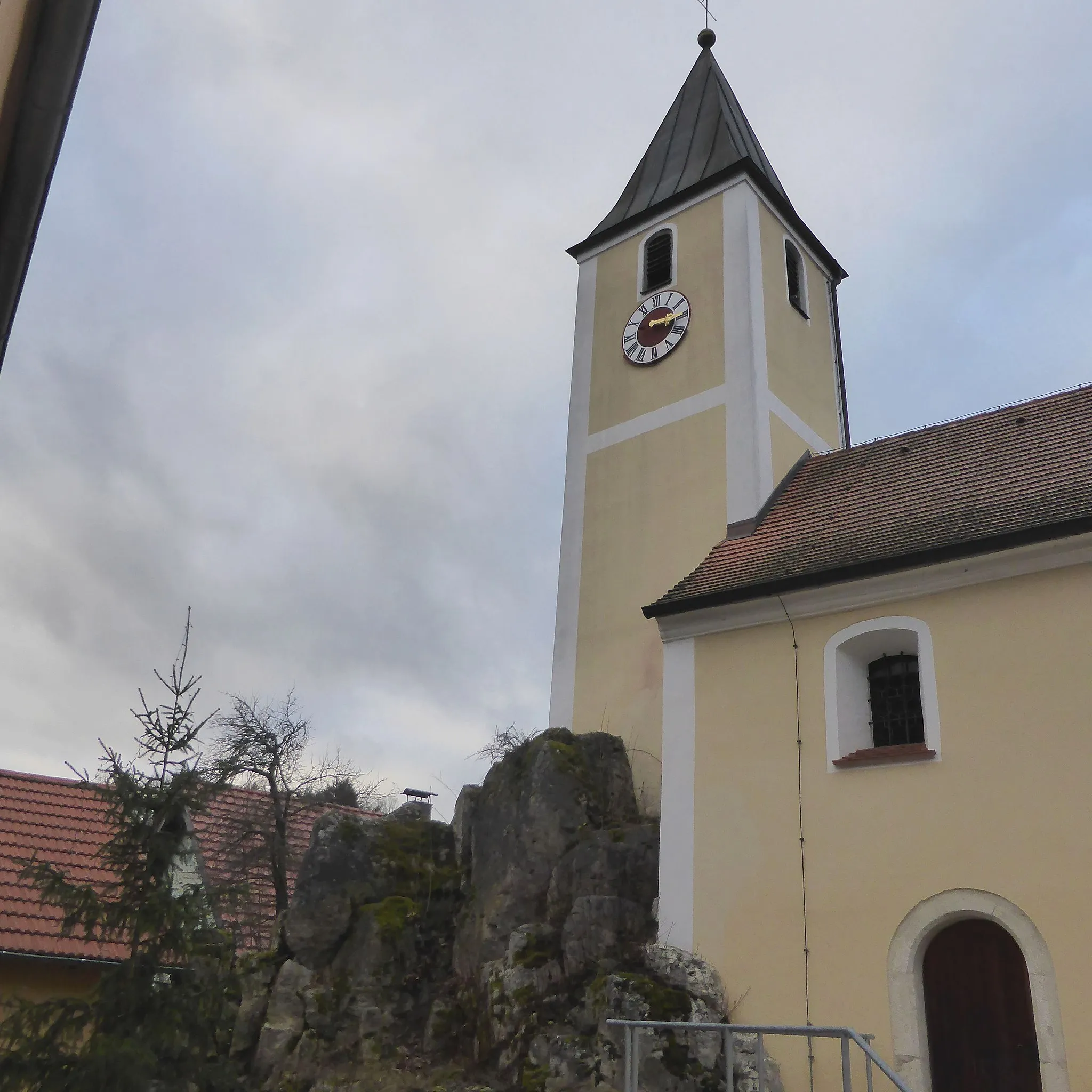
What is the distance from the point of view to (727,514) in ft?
49.6

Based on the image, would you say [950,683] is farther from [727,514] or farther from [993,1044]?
[727,514]

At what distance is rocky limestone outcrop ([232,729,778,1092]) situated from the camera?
10125mm

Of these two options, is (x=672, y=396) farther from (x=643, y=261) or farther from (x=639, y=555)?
(x=643, y=261)

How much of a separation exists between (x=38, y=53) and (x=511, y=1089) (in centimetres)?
909

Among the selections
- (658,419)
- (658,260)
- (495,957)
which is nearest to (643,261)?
(658,260)

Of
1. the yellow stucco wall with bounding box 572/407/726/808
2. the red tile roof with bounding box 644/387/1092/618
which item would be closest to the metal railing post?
the red tile roof with bounding box 644/387/1092/618

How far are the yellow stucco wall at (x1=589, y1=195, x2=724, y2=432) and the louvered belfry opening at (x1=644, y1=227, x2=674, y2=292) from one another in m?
0.18

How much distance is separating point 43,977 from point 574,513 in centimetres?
967

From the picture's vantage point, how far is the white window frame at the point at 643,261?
18.2m

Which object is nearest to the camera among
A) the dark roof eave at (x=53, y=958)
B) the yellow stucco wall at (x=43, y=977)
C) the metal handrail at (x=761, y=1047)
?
the metal handrail at (x=761, y=1047)

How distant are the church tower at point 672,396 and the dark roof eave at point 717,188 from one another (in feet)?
0.09

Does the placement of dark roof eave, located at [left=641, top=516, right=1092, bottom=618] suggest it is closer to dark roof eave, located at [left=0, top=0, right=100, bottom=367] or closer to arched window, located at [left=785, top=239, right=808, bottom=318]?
arched window, located at [left=785, top=239, right=808, bottom=318]

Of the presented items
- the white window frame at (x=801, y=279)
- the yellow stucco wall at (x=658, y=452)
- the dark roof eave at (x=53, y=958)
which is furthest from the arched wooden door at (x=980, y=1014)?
the white window frame at (x=801, y=279)

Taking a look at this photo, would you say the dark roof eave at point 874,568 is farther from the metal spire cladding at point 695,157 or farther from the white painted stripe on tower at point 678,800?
the metal spire cladding at point 695,157
